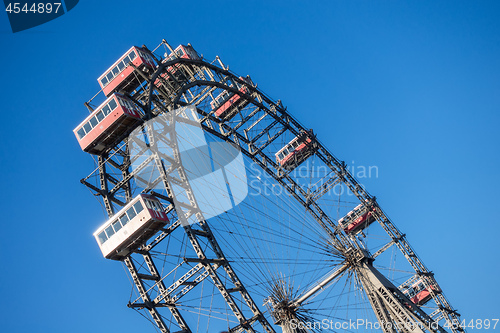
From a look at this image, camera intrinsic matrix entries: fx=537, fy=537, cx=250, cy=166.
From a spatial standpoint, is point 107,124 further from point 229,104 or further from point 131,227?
point 229,104

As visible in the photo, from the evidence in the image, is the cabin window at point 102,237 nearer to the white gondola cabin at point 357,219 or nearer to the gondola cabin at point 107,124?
the gondola cabin at point 107,124

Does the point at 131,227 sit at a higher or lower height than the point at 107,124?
lower

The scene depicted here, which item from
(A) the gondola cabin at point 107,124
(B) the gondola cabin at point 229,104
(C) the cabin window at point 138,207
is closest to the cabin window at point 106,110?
(A) the gondola cabin at point 107,124

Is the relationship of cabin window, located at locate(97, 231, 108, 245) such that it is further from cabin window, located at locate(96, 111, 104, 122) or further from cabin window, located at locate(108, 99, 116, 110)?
cabin window, located at locate(108, 99, 116, 110)

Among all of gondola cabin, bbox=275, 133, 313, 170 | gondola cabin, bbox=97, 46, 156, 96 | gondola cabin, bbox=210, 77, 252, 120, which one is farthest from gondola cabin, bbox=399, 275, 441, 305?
gondola cabin, bbox=97, 46, 156, 96

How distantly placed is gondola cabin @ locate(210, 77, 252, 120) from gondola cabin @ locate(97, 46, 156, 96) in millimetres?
6914

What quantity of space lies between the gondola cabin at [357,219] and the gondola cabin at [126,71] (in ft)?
80.7

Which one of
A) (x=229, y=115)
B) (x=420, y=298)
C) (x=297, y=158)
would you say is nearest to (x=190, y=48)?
(x=229, y=115)

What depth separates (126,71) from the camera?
1213 inches

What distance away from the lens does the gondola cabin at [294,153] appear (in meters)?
40.9

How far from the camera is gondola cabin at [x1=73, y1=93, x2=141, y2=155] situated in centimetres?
2627

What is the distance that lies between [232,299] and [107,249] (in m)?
6.16

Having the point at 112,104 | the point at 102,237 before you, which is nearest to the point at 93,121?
the point at 112,104

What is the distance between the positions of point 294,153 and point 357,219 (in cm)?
1154
